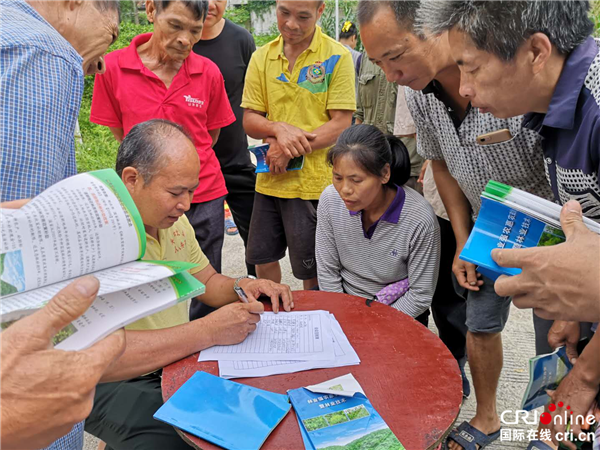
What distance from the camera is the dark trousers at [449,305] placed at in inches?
89.0

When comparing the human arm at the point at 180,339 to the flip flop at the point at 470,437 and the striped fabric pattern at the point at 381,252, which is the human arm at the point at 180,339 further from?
the flip flop at the point at 470,437

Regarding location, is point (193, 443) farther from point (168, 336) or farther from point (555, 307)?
point (555, 307)

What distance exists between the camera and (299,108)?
97.7 inches

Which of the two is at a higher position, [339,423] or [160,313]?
[339,423]

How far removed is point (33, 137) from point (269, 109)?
157cm

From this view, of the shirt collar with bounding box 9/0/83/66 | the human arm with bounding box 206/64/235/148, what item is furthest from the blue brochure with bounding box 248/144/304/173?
the shirt collar with bounding box 9/0/83/66

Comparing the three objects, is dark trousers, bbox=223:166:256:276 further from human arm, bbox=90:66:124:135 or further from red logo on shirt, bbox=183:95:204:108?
human arm, bbox=90:66:124:135

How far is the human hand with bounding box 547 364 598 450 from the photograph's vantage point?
1293mm

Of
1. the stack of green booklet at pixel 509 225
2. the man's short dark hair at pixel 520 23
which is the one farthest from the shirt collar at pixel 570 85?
the stack of green booklet at pixel 509 225

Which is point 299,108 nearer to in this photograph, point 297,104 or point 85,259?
point 297,104

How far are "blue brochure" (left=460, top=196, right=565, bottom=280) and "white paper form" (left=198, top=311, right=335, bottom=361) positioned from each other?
0.52m

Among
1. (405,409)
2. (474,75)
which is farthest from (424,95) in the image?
(405,409)

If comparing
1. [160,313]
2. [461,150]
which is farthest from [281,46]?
[160,313]

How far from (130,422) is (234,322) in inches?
16.8
